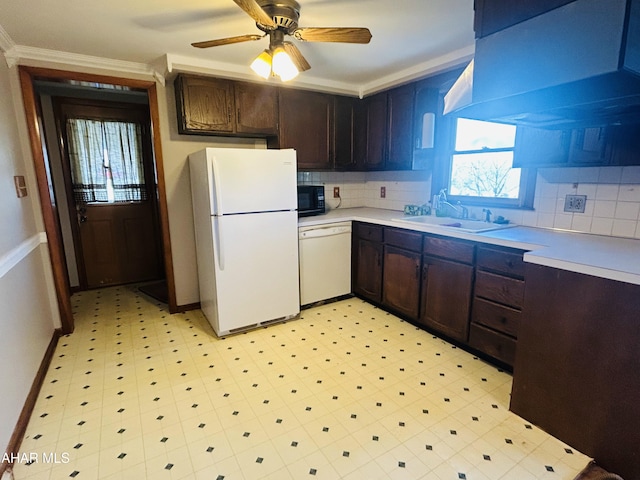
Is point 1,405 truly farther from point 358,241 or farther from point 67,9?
point 358,241

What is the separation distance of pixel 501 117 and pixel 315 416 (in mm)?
1896

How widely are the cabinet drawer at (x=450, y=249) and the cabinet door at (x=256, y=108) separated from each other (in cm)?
179

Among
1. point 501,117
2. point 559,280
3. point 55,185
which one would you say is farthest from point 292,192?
point 55,185

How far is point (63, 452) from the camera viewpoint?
1626 millimetres

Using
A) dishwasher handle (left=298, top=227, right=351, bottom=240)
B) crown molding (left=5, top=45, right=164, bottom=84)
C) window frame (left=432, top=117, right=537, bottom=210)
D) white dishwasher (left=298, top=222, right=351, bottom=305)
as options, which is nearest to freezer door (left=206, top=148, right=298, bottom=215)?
dishwasher handle (left=298, top=227, right=351, bottom=240)

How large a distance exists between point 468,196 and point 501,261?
1.03 metres

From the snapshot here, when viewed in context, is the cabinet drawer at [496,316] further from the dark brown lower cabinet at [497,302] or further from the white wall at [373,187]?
the white wall at [373,187]

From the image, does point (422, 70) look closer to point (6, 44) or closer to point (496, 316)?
point (496, 316)

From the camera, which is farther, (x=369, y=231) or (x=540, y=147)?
(x=369, y=231)

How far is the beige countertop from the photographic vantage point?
147 cm

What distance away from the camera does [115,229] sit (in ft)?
13.2
